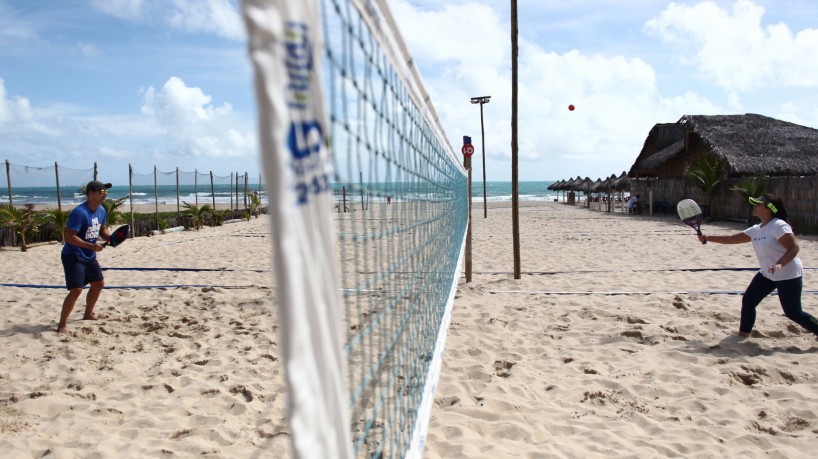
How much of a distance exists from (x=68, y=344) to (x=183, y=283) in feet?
9.70

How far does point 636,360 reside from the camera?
448 centimetres

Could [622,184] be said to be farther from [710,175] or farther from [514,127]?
[514,127]

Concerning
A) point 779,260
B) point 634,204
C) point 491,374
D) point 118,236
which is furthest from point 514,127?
point 634,204

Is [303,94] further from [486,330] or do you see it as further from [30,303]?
[30,303]

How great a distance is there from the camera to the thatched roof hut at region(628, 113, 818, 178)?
20.5 meters

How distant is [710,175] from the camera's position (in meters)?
20.0

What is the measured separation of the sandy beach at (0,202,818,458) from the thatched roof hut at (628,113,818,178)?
1434cm

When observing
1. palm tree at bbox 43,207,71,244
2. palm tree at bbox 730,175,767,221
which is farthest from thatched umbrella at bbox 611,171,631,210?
palm tree at bbox 43,207,71,244

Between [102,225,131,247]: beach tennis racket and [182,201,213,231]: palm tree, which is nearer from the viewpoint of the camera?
[102,225,131,247]: beach tennis racket

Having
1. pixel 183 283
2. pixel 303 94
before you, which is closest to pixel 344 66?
pixel 303 94

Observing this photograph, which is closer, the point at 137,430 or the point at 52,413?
the point at 137,430

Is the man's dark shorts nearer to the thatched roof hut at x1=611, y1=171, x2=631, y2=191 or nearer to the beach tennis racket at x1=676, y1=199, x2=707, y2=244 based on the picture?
the beach tennis racket at x1=676, y1=199, x2=707, y2=244

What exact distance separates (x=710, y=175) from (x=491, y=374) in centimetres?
1875

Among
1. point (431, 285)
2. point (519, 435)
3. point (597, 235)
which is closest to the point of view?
point (519, 435)
